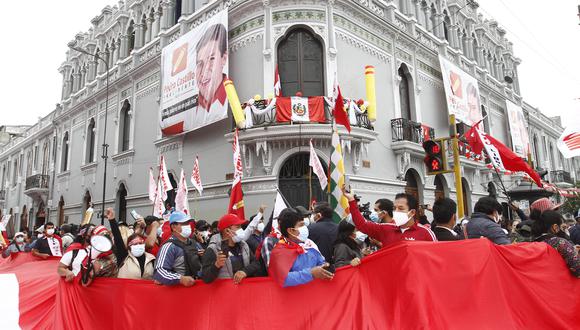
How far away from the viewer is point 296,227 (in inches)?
174

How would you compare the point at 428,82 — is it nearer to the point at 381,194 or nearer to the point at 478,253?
the point at 381,194

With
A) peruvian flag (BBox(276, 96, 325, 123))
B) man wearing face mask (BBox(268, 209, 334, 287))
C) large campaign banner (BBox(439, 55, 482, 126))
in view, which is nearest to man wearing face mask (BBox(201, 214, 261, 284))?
man wearing face mask (BBox(268, 209, 334, 287))

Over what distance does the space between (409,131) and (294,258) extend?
14689 mm

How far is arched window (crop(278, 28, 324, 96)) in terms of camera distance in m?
15.3

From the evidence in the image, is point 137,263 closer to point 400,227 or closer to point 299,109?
point 400,227

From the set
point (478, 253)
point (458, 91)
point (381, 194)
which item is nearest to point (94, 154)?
point (381, 194)

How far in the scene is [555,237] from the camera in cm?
483

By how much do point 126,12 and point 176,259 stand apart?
80.7 ft

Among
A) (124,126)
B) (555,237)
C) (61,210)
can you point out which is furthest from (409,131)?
(61,210)

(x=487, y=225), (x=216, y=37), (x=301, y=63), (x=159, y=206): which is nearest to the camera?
(x=487, y=225)

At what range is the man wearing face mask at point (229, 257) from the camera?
15.0 feet

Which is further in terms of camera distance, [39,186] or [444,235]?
[39,186]

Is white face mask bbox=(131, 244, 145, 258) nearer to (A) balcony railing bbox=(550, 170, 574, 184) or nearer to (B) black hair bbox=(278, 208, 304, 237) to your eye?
(B) black hair bbox=(278, 208, 304, 237)

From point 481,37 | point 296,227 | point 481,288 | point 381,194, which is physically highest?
point 481,37
